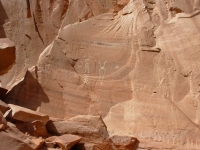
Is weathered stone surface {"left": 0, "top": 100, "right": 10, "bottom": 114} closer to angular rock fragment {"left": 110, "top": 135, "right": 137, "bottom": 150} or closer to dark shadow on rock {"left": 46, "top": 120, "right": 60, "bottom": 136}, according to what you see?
dark shadow on rock {"left": 46, "top": 120, "right": 60, "bottom": 136}

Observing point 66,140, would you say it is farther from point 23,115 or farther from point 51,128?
point 23,115

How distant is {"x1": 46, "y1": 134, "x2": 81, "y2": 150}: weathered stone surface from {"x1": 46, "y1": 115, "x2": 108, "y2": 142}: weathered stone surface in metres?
0.18

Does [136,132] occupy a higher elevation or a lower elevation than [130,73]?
lower

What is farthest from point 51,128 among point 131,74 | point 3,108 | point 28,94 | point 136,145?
point 131,74

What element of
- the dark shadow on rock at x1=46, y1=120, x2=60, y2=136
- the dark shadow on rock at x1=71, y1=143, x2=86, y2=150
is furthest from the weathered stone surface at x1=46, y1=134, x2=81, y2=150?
the dark shadow on rock at x1=46, y1=120, x2=60, y2=136

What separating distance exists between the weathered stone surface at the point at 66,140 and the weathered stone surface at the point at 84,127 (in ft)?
0.58

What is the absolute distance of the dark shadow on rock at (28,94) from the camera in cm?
563

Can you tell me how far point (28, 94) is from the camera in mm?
5715

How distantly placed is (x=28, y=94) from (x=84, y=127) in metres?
1.20

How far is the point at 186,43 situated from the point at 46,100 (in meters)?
2.17

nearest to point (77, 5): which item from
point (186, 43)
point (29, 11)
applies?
point (29, 11)

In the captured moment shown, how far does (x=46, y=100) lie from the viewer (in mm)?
A: 5605

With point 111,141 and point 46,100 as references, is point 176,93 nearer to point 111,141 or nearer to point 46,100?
point 111,141

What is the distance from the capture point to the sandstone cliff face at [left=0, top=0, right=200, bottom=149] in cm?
515
